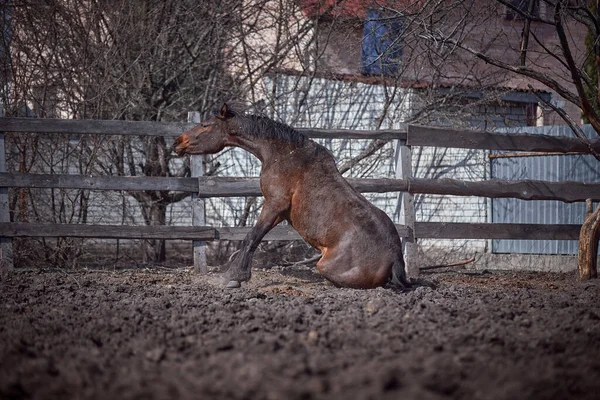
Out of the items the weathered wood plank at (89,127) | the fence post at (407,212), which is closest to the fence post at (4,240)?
the weathered wood plank at (89,127)

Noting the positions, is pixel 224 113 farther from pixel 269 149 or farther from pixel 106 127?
pixel 106 127

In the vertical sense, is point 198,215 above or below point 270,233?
above

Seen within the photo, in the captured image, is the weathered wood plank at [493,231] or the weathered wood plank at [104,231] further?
the weathered wood plank at [493,231]

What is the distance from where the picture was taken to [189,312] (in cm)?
435

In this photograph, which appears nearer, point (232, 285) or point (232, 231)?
point (232, 285)

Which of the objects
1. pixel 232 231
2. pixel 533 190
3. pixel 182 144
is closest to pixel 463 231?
pixel 533 190

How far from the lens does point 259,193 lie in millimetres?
7598

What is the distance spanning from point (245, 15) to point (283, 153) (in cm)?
497

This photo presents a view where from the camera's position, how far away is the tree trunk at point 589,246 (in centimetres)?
688

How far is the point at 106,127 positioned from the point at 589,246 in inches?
234

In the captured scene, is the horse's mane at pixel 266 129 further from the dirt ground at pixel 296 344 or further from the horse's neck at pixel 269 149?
the dirt ground at pixel 296 344

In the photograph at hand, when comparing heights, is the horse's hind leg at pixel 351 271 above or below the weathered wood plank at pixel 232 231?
below

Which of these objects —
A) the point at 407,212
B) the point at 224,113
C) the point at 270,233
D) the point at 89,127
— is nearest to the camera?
the point at 224,113

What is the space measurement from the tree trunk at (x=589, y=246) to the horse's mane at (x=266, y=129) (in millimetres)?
3402
